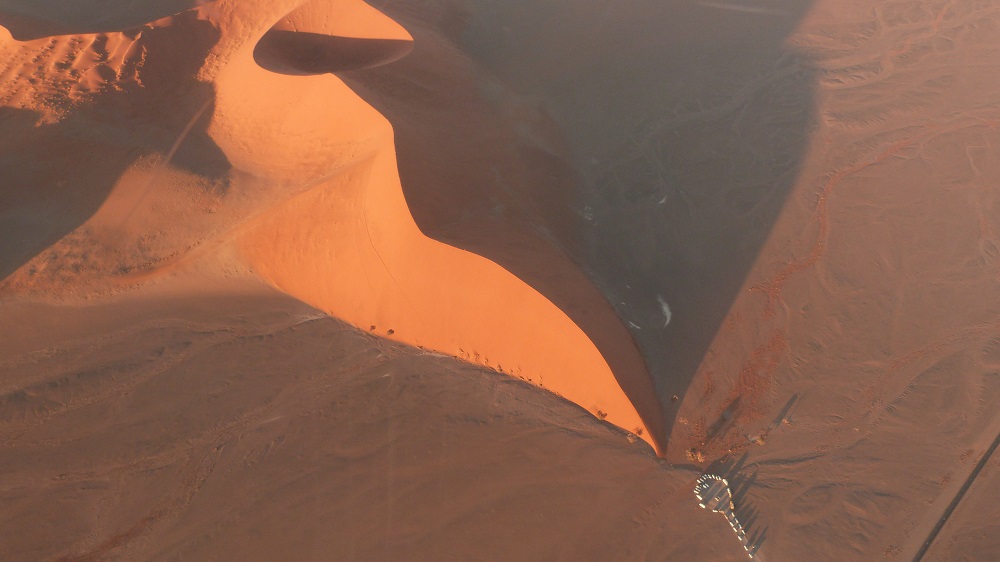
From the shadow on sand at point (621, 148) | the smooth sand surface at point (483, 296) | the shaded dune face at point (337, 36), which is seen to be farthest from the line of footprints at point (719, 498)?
the shaded dune face at point (337, 36)

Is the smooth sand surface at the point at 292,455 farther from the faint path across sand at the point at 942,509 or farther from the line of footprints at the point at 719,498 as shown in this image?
the faint path across sand at the point at 942,509

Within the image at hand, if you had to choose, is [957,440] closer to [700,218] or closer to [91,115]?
[700,218]

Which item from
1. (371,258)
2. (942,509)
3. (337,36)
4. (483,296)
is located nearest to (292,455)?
(371,258)

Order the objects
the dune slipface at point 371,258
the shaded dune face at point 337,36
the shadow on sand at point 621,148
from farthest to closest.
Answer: the shaded dune face at point 337,36 < the shadow on sand at point 621,148 < the dune slipface at point 371,258

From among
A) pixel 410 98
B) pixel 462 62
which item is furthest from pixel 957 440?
pixel 462 62

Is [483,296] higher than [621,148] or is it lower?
lower

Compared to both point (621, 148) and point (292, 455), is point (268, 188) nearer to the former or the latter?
point (292, 455)
